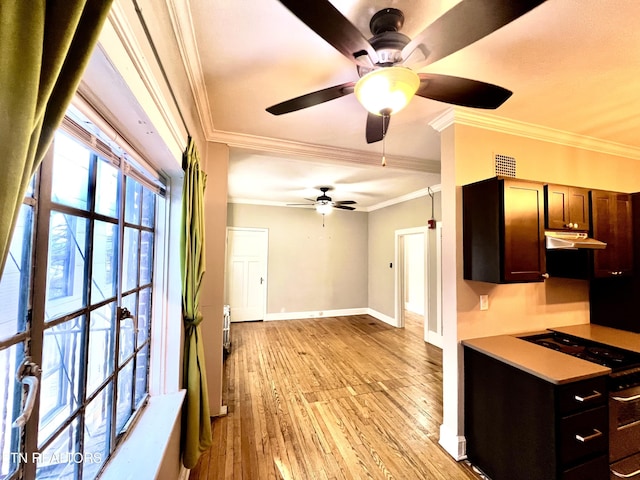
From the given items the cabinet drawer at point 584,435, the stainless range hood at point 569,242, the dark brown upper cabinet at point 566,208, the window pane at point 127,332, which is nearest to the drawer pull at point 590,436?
the cabinet drawer at point 584,435

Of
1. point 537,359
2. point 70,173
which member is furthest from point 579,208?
point 70,173

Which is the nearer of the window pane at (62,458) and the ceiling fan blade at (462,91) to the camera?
the window pane at (62,458)

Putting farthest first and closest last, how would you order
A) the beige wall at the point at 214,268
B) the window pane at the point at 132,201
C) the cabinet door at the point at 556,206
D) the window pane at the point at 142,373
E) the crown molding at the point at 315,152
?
the crown molding at the point at 315,152 < the beige wall at the point at 214,268 < the cabinet door at the point at 556,206 < the window pane at the point at 142,373 < the window pane at the point at 132,201

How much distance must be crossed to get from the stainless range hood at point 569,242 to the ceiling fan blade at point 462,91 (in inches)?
44.5

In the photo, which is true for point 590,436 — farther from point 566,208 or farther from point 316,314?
point 316,314

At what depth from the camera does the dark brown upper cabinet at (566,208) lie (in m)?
1.90

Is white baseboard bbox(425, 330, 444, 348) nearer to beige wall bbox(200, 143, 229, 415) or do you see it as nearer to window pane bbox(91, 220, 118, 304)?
beige wall bbox(200, 143, 229, 415)

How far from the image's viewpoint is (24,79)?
316 millimetres

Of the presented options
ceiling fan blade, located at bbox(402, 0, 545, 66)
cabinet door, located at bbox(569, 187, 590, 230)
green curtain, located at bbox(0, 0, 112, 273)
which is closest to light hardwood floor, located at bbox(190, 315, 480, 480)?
cabinet door, located at bbox(569, 187, 590, 230)

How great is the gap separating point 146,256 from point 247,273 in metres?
4.03

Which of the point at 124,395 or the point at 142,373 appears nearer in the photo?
the point at 124,395

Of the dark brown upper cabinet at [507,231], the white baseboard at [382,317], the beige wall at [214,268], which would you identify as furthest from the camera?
the white baseboard at [382,317]

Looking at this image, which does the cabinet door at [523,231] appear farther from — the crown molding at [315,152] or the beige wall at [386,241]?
the beige wall at [386,241]

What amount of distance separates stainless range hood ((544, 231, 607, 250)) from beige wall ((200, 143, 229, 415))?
259 cm
